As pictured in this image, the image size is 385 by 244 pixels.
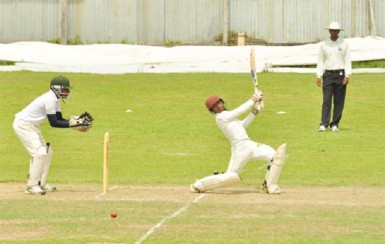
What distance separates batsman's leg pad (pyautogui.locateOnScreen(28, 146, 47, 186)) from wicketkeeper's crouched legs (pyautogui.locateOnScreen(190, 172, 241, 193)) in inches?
88.4

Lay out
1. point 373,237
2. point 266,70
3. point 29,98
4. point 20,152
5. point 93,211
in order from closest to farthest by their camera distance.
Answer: point 373,237 < point 93,211 < point 20,152 < point 29,98 < point 266,70

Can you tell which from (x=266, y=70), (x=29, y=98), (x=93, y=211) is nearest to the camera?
(x=93, y=211)

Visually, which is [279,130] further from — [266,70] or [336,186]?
[266,70]

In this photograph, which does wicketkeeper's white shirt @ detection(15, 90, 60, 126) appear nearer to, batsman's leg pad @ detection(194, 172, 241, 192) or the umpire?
batsman's leg pad @ detection(194, 172, 241, 192)

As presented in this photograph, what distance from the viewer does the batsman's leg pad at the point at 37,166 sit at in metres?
18.6

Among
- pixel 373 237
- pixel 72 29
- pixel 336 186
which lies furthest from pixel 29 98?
pixel 373 237

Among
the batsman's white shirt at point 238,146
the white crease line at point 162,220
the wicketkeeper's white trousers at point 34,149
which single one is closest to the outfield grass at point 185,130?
the batsman's white shirt at point 238,146

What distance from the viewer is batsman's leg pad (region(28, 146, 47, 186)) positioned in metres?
18.6

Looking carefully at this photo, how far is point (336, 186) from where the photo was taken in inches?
Answer: 779

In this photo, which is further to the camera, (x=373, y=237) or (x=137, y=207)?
(x=137, y=207)

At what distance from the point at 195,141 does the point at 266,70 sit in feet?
36.9

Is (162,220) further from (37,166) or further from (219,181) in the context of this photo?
(37,166)

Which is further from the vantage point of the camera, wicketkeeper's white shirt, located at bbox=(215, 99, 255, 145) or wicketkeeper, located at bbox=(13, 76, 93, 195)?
wicketkeeper's white shirt, located at bbox=(215, 99, 255, 145)

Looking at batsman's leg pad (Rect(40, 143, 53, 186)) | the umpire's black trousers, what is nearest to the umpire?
the umpire's black trousers
